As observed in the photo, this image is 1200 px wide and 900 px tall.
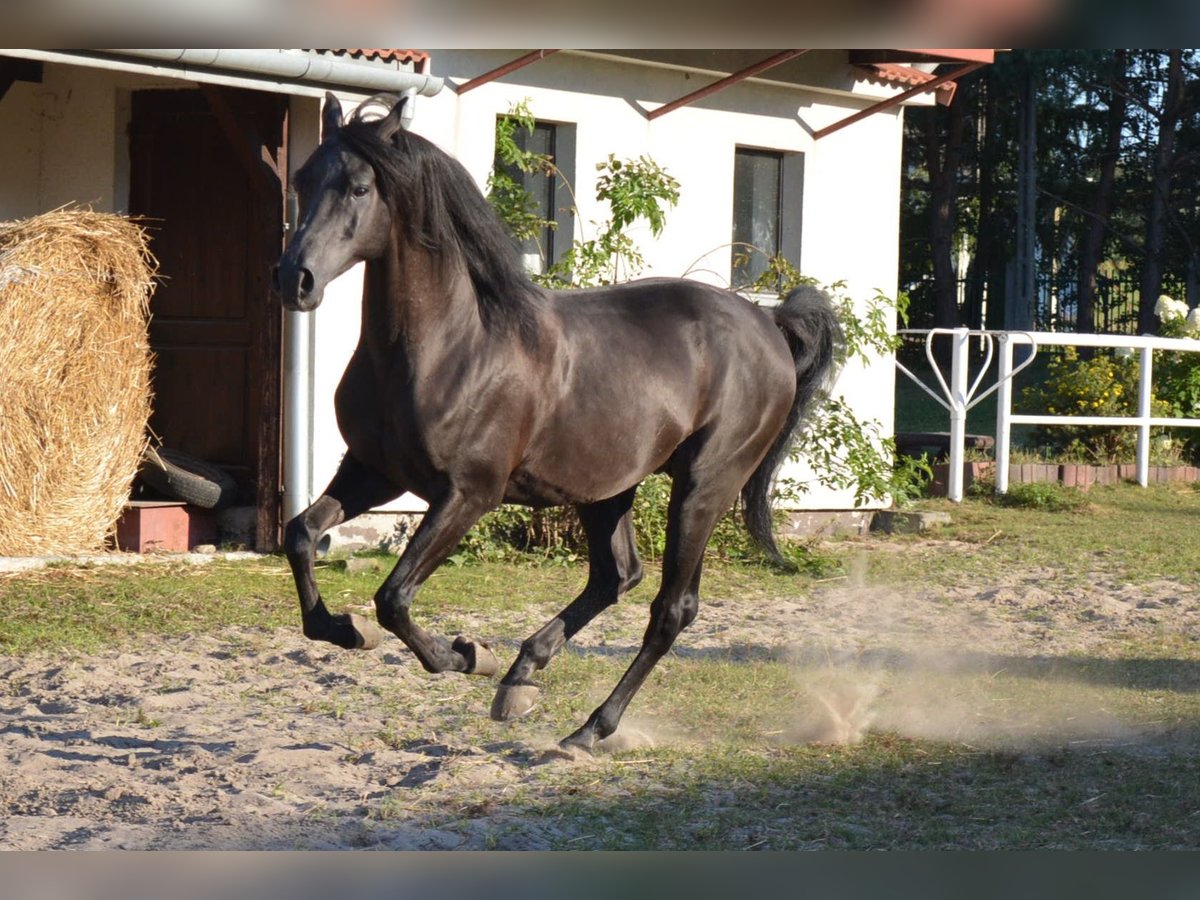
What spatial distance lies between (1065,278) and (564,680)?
28.1m

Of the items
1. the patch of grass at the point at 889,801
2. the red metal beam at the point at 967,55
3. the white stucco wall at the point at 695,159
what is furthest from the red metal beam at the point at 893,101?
the patch of grass at the point at 889,801

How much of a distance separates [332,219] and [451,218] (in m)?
0.59

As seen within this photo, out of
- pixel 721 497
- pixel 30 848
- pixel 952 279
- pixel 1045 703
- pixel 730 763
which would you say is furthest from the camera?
pixel 952 279

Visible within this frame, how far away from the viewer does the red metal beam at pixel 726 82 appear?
10843 millimetres

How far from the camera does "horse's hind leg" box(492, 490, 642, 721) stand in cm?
572

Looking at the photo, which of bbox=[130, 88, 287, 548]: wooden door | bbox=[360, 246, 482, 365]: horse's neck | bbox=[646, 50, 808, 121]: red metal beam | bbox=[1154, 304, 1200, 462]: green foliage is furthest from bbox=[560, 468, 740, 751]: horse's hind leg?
bbox=[1154, 304, 1200, 462]: green foliage

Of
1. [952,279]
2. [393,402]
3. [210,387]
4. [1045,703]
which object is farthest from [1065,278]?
[393,402]

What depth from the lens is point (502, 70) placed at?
33.1 feet

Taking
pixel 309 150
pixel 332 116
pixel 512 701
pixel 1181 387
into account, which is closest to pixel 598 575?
pixel 512 701

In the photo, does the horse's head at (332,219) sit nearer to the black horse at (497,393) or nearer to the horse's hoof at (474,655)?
the black horse at (497,393)

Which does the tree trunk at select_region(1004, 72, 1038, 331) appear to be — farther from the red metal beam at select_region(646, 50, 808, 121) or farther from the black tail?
the black tail

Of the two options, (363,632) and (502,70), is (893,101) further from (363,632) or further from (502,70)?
(363,632)

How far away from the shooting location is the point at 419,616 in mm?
8086
